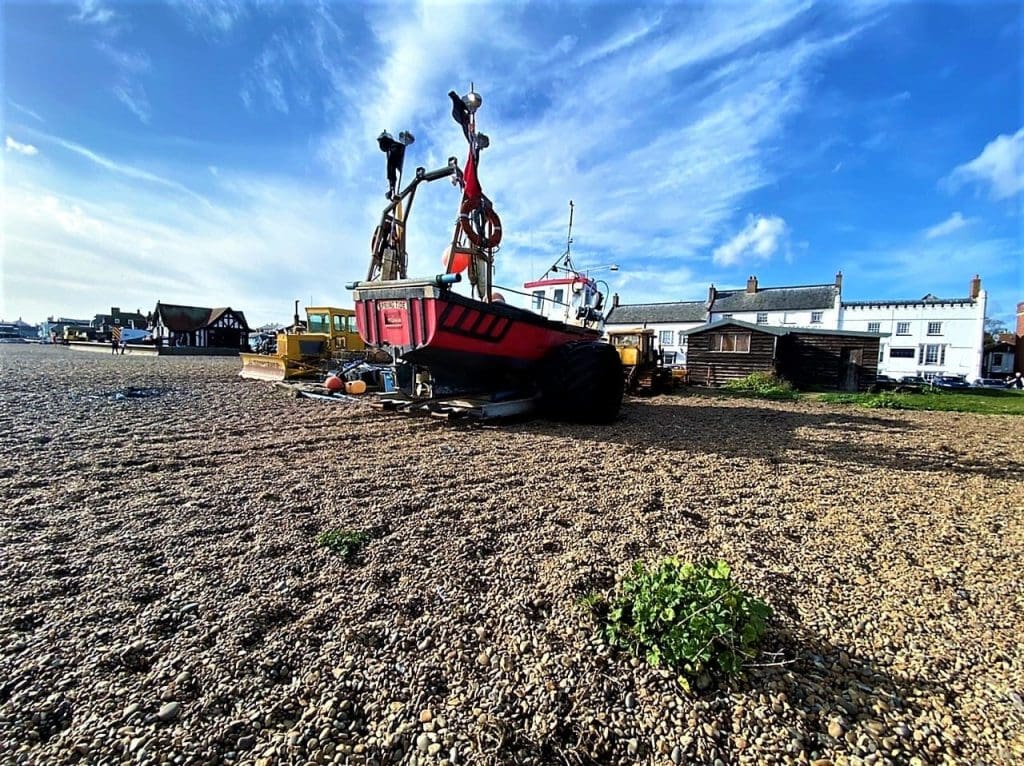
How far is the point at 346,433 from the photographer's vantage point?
616 centimetres

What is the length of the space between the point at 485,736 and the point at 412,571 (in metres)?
1.13

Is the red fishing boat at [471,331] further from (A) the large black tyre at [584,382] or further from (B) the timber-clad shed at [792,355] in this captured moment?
(B) the timber-clad shed at [792,355]

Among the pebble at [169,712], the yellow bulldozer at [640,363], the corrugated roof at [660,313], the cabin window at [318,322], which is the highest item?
the corrugated roof at [660,313]

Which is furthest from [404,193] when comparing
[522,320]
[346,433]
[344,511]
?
[344,511]

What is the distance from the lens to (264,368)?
41.5 feet

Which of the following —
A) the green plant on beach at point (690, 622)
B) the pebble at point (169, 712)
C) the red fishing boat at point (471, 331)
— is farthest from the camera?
the red fishing boat at point (471, 331)

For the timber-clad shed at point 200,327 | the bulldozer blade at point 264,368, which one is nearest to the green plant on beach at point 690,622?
Result: the bulldozer blade at point 264,368

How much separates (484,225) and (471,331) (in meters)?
2.19

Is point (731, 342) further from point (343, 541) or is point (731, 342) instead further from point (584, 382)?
point (343, 541)

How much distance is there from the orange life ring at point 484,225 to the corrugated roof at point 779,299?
36.6 m

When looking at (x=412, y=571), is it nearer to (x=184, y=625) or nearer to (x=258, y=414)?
(x=184, y=625)

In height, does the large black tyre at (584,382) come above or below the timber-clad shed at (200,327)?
below

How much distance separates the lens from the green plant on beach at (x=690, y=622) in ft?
6.07

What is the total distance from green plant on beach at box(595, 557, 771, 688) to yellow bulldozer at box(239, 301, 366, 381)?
36.3ft
